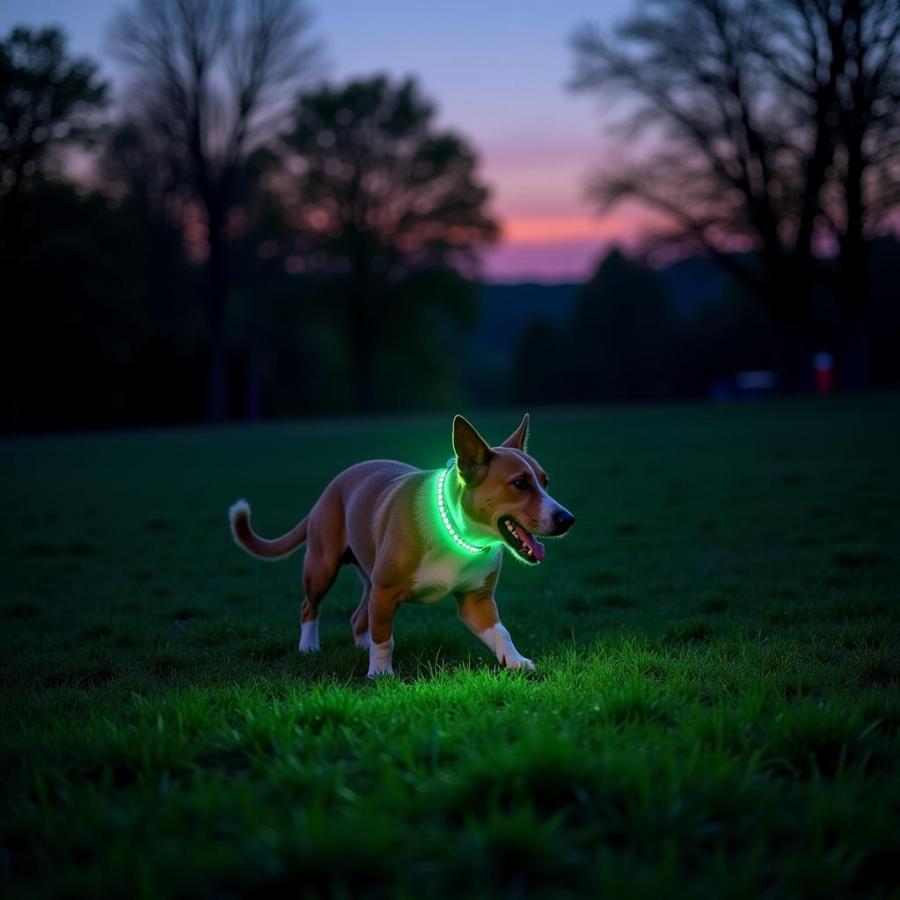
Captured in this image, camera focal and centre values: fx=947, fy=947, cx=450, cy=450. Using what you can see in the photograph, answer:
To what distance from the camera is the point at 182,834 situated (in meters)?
2.96

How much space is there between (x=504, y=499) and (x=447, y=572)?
555 millimetres

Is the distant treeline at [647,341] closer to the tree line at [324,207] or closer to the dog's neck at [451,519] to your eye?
the tree line at [324,207]

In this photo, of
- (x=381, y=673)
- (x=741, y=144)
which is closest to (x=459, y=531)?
(x=381, y=673)

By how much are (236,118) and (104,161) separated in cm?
1305

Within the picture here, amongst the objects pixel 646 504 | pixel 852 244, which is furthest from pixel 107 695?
pixel 852 244

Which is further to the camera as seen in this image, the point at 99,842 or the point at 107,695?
the point at 107,695

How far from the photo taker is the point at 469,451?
17.3 feet

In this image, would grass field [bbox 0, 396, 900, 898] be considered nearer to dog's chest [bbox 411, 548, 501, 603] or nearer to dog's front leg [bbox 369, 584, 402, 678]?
dog's front leg [bbox 369, 584, 402, 678]

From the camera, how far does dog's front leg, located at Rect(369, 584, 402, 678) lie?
5422 mm

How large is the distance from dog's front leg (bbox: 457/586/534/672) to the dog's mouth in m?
0.51

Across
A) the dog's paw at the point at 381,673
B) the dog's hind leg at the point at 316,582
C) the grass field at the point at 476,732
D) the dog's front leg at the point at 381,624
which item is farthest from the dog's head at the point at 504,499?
the dog's hind leg at the point at 316,582

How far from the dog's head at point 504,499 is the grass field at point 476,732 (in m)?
0.75

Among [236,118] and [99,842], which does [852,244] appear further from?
[99,842]

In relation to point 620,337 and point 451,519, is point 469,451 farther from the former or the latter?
point 620,337
